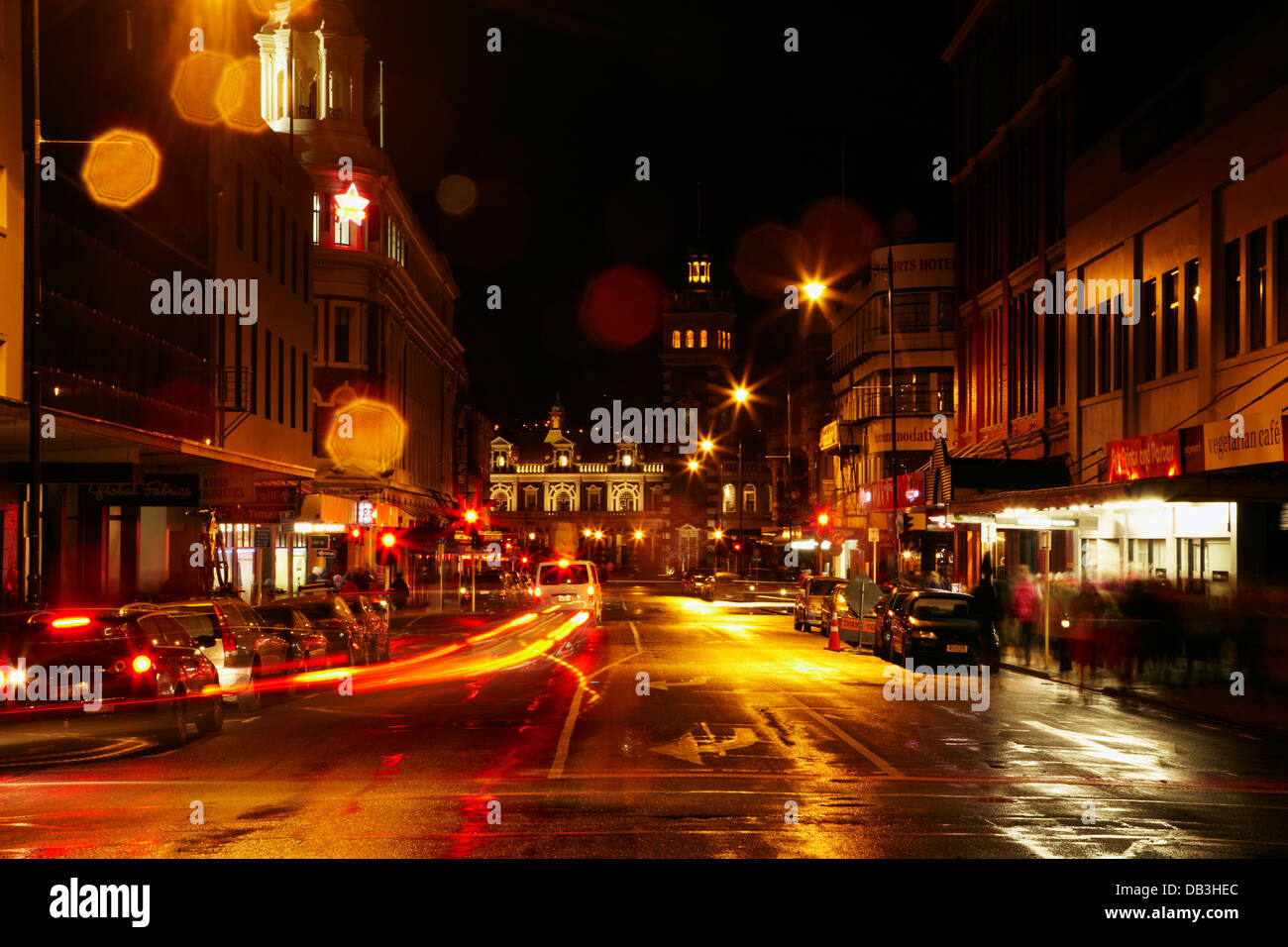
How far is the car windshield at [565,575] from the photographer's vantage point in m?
46.2

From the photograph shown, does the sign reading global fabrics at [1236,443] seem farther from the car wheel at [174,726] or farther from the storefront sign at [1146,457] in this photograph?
the car wheel at [174,726]

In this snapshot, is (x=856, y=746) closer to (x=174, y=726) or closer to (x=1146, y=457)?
(x=174, y=726)

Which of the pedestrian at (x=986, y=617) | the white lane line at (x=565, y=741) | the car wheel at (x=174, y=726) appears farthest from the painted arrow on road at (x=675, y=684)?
the car wheel at (x=174, y=726)

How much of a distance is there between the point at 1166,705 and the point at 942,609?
7110 millimetres

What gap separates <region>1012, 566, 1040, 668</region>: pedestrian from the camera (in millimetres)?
30516

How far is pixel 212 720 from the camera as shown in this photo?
53.8 ft

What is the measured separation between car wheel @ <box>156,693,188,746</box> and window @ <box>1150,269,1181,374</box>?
2414 cm

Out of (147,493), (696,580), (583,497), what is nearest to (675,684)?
(147,493)

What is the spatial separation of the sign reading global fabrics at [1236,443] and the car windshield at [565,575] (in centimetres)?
2313

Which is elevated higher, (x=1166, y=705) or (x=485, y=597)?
(x=1166, y=705)

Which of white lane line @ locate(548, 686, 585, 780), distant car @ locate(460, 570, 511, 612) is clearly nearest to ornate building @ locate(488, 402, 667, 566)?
distant car @ locate(460, 570, 511, 612)
